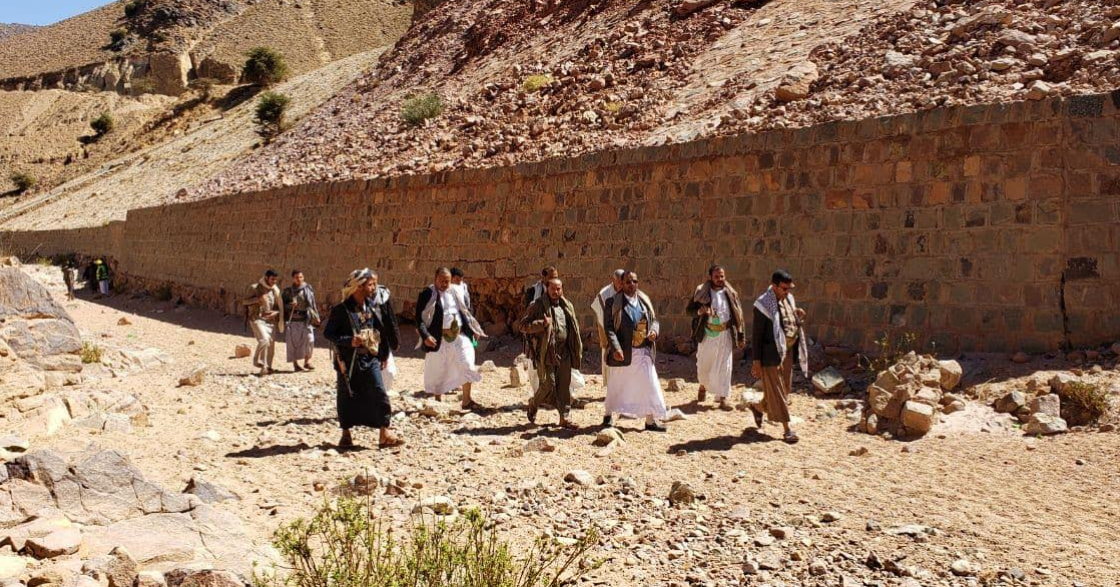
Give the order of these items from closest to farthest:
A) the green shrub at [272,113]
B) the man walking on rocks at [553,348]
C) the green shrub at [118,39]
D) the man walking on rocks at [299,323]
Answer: the man walking on rocks at [553,348], the man walking on rocks at [299,323], the green shrub at [272,113], the green shrub at [118,39]

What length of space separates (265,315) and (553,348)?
501cm

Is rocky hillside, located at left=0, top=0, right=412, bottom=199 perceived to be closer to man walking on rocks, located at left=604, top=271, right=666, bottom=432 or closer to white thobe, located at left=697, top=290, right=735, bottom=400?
white thobe, located at left=697, top=290, right=735, bottom=400

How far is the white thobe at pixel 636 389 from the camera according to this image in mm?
7695

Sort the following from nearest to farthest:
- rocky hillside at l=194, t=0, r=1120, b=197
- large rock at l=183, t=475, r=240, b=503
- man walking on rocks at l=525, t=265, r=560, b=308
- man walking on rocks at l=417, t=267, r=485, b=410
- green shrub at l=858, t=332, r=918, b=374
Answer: large rock at l=183, t=475, r=240, b=503 < man walking on rocks at l=525, t=265, r=560, b=308 < green shrub at l=858, t=332, r=918, b=374 < man walking on rocks at l=417, t=267, r=485, b=410 < rocky hillside at l=194, t=0, r=1120, b=197

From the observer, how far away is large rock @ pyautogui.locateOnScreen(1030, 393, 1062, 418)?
273 inches

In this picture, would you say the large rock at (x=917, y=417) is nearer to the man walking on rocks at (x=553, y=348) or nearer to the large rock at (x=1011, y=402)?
the large rock at (x=1011, y=402)

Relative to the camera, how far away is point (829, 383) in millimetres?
8641

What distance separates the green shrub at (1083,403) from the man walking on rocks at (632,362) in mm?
2994

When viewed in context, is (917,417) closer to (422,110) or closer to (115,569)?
(115,569)

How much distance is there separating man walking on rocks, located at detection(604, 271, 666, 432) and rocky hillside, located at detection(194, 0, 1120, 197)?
15.2ft

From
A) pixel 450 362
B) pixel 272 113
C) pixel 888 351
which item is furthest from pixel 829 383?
pixel 272 113

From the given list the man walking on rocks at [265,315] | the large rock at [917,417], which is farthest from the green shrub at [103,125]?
the large rock at [917,417]

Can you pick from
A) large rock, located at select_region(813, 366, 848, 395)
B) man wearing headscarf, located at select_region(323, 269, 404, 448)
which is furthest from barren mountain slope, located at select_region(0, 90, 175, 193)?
large rock, located at select_region(813, 366, 848, 395)

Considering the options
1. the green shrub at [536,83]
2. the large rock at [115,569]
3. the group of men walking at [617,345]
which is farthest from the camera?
the green shrub at [536,83]
